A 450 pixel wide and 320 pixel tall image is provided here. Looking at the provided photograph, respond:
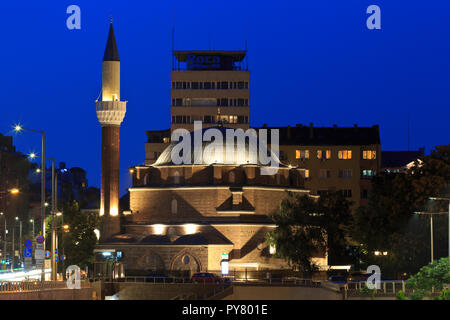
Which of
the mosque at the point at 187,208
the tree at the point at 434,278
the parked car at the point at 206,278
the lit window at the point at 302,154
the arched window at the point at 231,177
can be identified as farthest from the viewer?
the lit window at the point at 302,154

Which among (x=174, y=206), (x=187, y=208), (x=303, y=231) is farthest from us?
(x=174, y=206)

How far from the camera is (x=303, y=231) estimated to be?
87.3 metres

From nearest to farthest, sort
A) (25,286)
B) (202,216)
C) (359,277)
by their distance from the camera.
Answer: (25,286) → (359,277) → (202,216)

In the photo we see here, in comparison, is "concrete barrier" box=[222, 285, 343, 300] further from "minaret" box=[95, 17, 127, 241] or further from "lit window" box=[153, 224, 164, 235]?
"minaret" box=[95, 17, 127, 241]

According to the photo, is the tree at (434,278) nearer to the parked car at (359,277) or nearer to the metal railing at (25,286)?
the metal railing at (25,286)

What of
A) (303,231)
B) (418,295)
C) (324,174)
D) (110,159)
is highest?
(110,159)

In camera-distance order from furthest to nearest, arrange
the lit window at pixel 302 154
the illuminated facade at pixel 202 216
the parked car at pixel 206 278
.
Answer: the lit window at pixel 302 154 → the illuminated facade at pixel 202 216 → the parked car at pixel 206 278

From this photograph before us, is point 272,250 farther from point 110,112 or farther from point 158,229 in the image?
point 110,112

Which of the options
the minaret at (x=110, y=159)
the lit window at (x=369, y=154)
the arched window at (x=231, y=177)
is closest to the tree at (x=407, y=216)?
the arched window at (x=231, y=177)

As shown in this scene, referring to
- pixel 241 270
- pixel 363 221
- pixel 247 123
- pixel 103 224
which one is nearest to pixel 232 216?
pixel 241 270

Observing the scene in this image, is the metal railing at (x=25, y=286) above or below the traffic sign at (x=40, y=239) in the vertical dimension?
below

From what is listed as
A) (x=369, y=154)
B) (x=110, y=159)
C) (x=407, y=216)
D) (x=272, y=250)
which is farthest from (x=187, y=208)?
(x=369, y=154)

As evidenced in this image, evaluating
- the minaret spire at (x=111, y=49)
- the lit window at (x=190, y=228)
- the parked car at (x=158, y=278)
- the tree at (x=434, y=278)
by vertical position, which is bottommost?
the parked car at (x=158, y=278)

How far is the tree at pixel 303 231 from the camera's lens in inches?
3378
